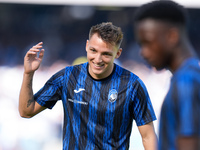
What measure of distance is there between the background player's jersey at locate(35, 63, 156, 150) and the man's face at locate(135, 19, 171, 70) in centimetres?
161

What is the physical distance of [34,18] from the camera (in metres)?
8.54

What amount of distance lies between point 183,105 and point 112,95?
184 cm

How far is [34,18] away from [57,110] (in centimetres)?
239

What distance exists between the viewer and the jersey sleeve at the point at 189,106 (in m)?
1.54

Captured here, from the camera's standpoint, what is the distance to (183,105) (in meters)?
1.55

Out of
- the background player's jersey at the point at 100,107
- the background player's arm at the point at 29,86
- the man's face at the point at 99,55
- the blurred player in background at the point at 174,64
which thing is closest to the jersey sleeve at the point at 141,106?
the background player's jersey at the point at 100,107

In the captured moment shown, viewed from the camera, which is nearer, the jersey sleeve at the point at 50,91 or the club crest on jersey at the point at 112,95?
the club crest on jersey at the point at 112,95

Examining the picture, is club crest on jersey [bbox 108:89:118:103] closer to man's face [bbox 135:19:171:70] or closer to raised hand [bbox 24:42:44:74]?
raised hand [bbox 24:42:44:74]

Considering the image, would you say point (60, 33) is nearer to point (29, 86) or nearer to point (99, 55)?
point (29, 86)

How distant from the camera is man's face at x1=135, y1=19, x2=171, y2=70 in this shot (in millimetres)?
1679

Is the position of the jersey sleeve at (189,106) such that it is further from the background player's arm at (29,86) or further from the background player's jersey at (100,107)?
the background player's arm at (29,86)

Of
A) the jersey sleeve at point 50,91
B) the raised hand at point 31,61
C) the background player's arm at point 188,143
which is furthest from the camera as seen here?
the jersey sleeve at point 50,91

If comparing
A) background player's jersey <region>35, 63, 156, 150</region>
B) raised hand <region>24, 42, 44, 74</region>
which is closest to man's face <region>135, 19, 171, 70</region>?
background player's jersey <region>35, 63, 156, 150</region>

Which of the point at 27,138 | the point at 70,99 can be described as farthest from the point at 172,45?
the point at 27,138
